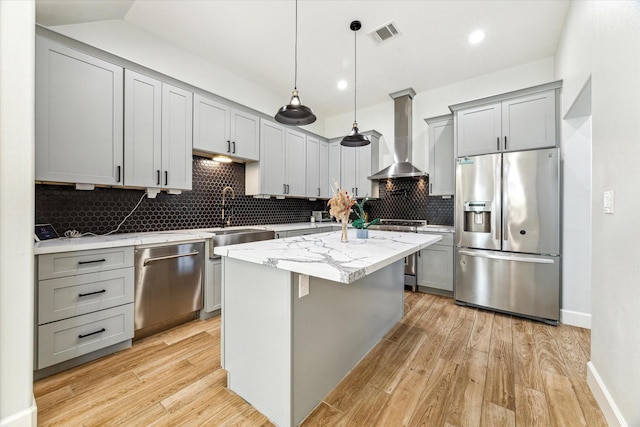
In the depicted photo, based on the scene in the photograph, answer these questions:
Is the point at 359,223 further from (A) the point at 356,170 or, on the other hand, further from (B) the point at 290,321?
(A) the point at 356,170

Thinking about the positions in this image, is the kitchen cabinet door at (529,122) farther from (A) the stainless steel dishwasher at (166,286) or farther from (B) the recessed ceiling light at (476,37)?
(A) the stainless steel dishwasher at (166,286)

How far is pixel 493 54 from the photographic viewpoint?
3.17 m

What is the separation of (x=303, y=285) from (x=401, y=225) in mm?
3065

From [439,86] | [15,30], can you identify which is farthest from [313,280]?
[439,86]

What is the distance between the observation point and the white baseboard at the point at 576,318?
257cm

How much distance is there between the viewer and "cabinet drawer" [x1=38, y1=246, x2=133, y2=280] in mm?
1770

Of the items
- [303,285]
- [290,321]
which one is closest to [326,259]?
[303,285]

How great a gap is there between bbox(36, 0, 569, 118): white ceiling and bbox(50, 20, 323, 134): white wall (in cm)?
8

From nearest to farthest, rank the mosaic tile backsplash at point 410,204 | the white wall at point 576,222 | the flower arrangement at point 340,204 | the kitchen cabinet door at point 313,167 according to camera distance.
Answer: the flower arrangement at point 340,204 → the white wall at point 576,222 → the mosaic tile backsplash at point 410,204 → the kitchen cabinet door at point 313,167

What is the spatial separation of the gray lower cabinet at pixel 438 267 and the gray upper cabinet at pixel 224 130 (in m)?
2.82

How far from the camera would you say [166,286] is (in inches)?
95.0

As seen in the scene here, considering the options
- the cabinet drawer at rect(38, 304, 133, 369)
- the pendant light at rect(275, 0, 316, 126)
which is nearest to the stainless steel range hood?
the pendant light at rect(275, 0, 316, 126)

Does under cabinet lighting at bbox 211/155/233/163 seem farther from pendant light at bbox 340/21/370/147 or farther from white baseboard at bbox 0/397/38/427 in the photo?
white baseboard at bbox 0/397/38/427

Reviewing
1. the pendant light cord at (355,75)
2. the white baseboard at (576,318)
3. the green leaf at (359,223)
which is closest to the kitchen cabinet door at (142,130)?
the green leaf at (359,223)
